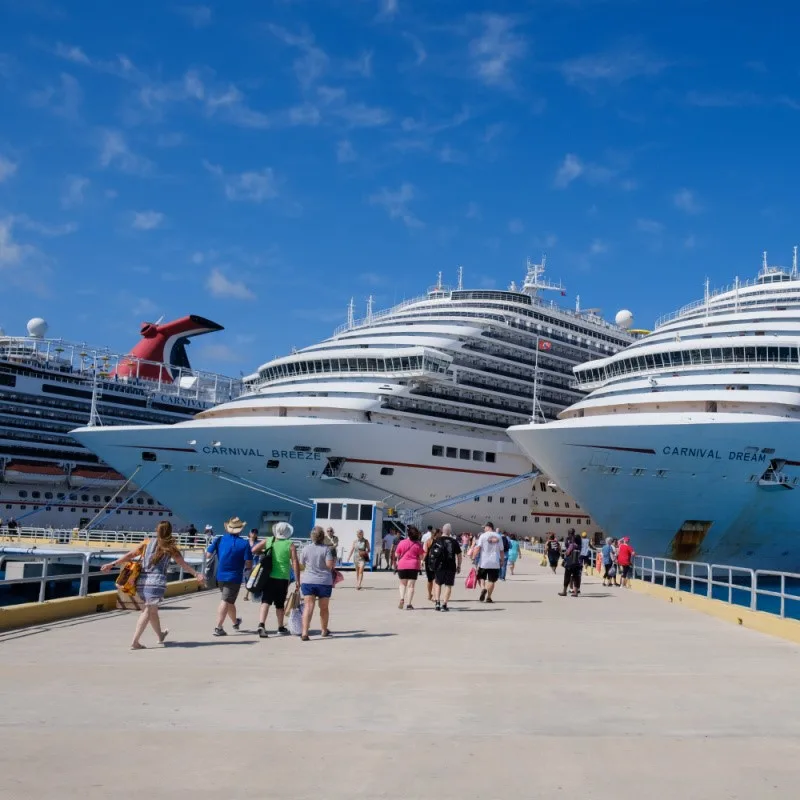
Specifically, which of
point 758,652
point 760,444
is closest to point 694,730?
point 758,652

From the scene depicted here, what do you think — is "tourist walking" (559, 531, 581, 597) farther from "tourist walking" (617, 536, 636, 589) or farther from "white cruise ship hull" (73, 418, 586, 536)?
"white cruise ship hull" (73, 418, 586, 536)

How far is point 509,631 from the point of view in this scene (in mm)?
11328

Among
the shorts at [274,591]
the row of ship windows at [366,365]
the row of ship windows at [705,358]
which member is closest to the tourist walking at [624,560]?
the shorts at [274,591]

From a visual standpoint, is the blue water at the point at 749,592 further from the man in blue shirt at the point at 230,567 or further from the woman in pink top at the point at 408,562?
the man in blue shirt at the point at 230,567

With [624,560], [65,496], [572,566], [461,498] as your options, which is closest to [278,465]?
[461,498]

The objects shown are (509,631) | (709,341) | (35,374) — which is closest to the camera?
(509,631)

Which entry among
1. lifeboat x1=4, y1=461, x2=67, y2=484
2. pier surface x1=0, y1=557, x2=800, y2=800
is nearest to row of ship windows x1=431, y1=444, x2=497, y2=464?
pier surface x1=0, y1=557, x2=800, y2=800

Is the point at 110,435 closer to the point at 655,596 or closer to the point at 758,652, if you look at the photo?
the point at 655,596

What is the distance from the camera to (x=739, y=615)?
12898mm

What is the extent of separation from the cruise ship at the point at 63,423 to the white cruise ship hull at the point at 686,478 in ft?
121

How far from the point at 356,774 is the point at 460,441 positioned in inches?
1490

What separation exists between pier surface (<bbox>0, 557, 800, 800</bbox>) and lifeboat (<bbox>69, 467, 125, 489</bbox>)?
58.1 meters

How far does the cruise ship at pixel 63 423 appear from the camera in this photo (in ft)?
208

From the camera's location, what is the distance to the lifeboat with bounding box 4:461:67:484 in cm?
6209
